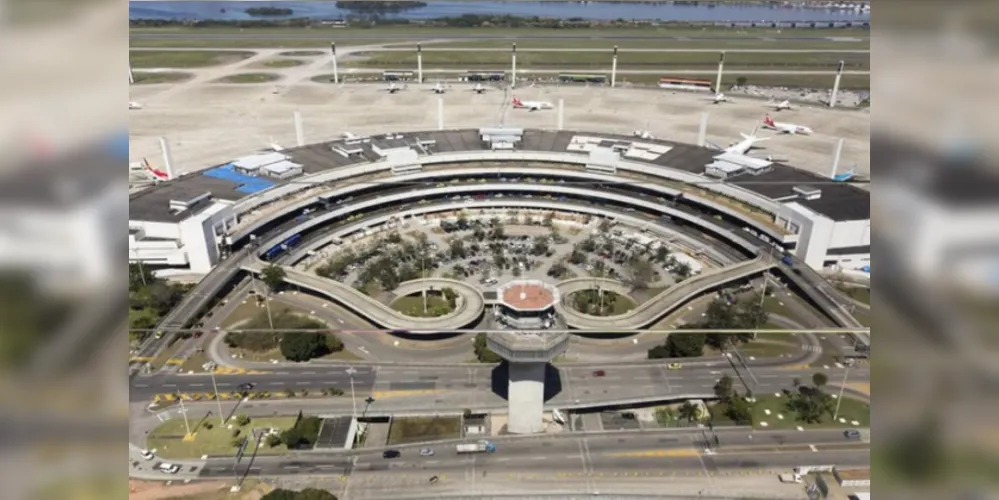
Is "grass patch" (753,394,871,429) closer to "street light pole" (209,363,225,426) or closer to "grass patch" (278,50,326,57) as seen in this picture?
"street light pole" (209,363,225,426)

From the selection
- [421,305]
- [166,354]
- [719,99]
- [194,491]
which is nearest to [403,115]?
[719,99]

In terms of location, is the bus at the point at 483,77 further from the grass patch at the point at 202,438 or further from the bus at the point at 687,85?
the grass patch at the point at 202,438

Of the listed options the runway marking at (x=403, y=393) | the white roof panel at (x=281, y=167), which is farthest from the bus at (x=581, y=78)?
the runway marking at (x=403, y=393)

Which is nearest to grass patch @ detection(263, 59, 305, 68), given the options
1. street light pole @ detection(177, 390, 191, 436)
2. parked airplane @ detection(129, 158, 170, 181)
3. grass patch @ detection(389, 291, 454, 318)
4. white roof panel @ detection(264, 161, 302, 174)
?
parked airplane @ detection(129, 158, 170, 181)
